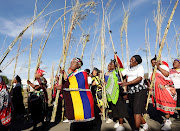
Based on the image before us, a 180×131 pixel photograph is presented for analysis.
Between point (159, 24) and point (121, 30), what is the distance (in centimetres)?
116

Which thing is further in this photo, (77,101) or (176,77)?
(176,77)

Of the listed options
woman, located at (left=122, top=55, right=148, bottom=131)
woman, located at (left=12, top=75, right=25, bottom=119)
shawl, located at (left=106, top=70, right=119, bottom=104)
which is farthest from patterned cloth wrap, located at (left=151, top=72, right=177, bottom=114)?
woman, located at (left=12, top=75, right=25, bottom=119)

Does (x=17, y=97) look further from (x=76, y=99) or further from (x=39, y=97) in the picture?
(x=76, y=99)

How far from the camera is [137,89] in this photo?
2869 mm

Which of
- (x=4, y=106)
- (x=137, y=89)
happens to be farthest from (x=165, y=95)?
(x=4, y=106)

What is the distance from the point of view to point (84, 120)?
2580 millimetres

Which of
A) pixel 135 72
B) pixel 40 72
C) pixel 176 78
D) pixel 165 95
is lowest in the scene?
pixel 165 95

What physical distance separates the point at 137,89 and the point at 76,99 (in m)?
1.22

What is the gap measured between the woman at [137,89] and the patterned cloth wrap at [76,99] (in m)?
0.88

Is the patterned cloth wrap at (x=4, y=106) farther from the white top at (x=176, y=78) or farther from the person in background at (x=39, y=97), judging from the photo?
the white top at (x=176, y=78)

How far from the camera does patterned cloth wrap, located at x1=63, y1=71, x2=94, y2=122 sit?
101 inches

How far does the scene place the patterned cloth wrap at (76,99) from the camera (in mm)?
2559

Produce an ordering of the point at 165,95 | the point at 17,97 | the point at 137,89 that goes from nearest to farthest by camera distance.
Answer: the point at 137,89 → the point at 165,95 → the point at 17,97

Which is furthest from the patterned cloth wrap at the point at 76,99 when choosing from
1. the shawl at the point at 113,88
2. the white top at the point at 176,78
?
the white top at the point at 176,78
